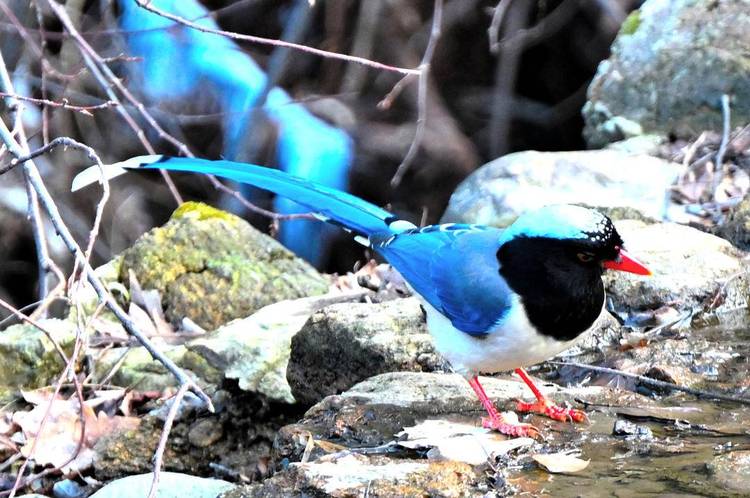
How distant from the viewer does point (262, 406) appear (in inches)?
181

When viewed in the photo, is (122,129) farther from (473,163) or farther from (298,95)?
(473,163)

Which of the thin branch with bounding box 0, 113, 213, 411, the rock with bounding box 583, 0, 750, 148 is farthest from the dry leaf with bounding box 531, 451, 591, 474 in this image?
the rock with bounding box 583, 0, 750, 148

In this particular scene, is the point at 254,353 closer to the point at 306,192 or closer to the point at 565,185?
the point at 306,192

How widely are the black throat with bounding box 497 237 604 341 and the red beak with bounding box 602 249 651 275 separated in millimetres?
43

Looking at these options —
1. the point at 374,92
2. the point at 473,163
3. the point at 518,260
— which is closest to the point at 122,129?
the point at 374,92

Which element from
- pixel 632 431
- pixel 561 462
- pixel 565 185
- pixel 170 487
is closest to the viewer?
pixel 561 462

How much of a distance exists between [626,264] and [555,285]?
25 centimetres

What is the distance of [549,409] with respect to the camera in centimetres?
329

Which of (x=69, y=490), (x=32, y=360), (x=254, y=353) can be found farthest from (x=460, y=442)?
(x=32, y=360)

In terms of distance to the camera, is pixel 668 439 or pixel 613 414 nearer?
pixel 668 439

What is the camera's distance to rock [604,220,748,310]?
4.49m

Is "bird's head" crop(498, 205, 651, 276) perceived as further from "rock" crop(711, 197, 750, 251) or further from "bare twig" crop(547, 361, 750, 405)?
"rock" crop(711, 197, 750, 251)

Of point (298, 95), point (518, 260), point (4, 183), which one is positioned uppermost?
point (518, 260)

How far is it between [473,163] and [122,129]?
2869mm
